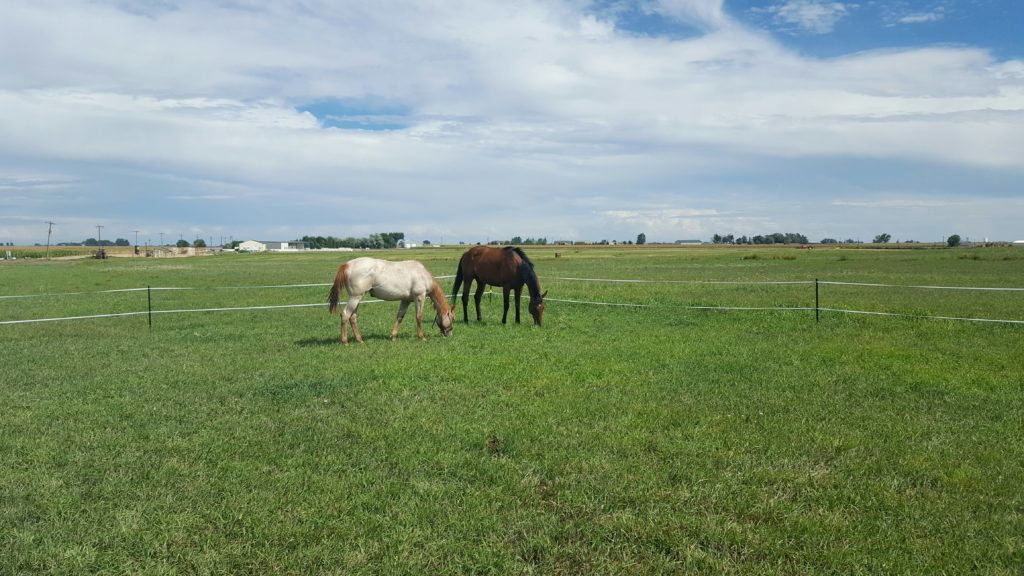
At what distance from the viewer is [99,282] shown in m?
35.7

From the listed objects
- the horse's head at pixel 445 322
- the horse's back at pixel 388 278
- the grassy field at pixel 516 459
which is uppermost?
the horse's back at pixel 388 278

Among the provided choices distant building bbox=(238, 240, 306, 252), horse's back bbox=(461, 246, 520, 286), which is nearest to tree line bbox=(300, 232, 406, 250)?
distant building bbox=(238, 240, 306, 252)

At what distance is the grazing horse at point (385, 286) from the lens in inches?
489

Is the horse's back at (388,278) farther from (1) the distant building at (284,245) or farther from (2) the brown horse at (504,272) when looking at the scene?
(1) the distant building at (284,245)

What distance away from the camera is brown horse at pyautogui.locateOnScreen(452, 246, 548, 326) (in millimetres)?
15398

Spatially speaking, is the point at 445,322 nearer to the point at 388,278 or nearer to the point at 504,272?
the point at 388,278

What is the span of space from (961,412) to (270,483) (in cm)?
788

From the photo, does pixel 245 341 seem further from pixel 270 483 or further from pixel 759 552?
pixel 759 552

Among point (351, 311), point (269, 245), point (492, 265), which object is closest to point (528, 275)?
point (492, 265)

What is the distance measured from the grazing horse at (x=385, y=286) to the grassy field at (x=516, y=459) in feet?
2.72

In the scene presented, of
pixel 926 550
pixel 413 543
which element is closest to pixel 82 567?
pixel 413 543

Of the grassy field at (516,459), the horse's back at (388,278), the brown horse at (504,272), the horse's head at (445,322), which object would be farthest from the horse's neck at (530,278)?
the grassy field at (516,459)

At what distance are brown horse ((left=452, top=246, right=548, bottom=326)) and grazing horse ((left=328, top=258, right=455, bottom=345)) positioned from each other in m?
2.12

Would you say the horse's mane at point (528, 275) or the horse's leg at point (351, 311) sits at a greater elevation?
the horse's mane at point (528, 275)
